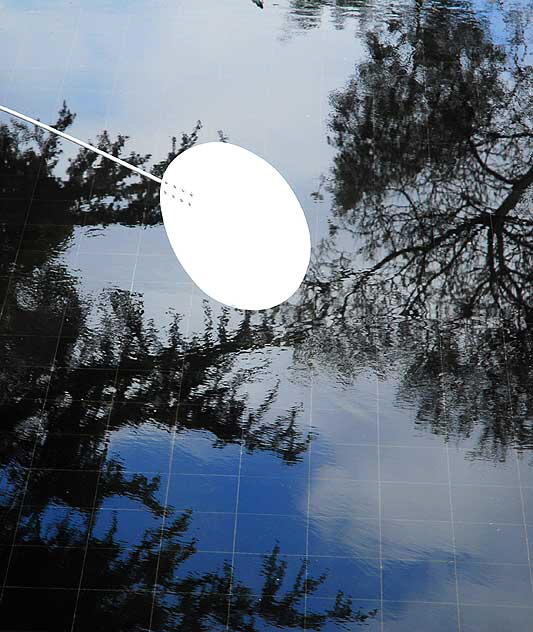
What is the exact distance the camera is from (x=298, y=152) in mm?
5430

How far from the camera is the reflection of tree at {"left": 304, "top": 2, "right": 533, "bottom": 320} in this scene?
4.95m

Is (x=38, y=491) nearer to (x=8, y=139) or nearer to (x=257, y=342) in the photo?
(x=257, y=342)

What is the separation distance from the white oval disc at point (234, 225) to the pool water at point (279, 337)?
1523mm

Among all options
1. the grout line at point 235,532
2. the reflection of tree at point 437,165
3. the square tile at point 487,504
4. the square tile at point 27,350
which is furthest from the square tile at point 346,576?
the square tile at point 27,350

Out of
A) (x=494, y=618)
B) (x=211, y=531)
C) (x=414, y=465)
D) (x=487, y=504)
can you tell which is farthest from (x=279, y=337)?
(x=494, y=618)

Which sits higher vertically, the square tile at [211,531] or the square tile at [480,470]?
the square tile at [480,470]

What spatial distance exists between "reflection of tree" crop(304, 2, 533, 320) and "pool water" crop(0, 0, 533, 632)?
2cm

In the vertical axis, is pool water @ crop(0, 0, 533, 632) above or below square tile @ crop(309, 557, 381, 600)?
above

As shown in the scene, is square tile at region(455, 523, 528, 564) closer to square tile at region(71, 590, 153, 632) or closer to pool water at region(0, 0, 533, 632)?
pool water at region(0, 0, 533, 632)

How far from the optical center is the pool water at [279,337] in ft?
13.7

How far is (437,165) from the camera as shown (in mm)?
5324

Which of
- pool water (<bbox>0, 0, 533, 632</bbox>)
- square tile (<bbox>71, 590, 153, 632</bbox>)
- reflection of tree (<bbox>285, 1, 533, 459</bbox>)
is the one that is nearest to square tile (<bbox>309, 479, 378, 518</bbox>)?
pool water (<bbox>0, 0, 533, 632</bbox>)

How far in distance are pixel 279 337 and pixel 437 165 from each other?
1647 millimetres

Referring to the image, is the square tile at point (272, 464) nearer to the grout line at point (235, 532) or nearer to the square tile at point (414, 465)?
the grout line at point (235, 532)
